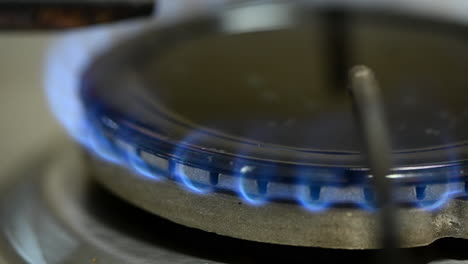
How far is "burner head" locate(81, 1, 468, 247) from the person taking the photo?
0.44 m

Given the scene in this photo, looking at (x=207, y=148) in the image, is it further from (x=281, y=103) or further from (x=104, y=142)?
(x=281, y=103)

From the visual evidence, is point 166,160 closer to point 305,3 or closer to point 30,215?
point 30,215

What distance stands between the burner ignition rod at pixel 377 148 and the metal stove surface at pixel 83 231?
102 mm

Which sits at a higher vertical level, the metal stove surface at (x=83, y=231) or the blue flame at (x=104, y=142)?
the blue flame at (x=104, y=142)

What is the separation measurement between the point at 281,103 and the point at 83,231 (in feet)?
0.78

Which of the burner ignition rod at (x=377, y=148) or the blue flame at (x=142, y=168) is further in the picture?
the blue flame at (x=142, y=168)

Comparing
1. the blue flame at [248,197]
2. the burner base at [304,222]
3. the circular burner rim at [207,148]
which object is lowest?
the burner base at [304,222]

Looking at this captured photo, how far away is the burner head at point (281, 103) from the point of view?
0.44m

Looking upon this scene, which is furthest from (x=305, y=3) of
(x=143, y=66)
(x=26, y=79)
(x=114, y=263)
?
(x=114, y=263)

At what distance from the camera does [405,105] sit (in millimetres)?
621

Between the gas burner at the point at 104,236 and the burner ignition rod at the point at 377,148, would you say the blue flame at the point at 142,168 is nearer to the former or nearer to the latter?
the gas burner at the point at 104,236

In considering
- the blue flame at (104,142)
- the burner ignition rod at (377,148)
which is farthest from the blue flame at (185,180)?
the burner ignition rod at (377,148)

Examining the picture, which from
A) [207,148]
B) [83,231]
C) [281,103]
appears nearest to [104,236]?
[83,231]

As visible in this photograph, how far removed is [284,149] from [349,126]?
116 mm
